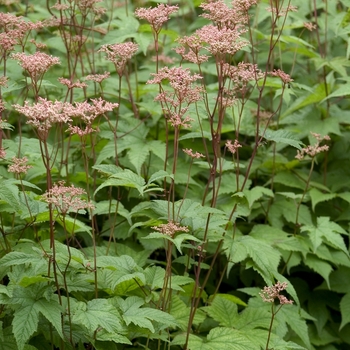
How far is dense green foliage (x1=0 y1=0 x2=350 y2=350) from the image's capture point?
10.2 ft

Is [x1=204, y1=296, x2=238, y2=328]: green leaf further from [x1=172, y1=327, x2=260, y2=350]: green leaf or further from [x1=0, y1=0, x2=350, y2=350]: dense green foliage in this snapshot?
[x1=172, y1=327, x2=260, y2=350]: green leaf

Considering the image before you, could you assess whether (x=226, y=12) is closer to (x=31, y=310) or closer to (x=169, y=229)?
(x=169, y=229)

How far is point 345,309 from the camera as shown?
4469 mm

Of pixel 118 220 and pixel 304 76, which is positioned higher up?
pixel 304 76

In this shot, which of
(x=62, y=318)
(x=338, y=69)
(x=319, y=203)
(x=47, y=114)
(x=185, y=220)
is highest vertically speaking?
(x=47, y=114)

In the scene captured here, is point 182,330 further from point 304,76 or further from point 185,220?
point 304,76

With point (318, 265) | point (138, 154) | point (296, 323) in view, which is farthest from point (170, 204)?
point (318, 265)

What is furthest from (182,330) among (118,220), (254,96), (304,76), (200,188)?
(304,76)

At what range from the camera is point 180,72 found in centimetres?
318

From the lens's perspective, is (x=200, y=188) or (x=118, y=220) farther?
(x=200, y=188)

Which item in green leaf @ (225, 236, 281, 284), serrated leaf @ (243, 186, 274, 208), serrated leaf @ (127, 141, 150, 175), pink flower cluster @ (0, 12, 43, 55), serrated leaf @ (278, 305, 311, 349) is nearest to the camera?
pink flower cluster @ (0, 12, 43, 55)

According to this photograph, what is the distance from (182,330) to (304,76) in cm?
299

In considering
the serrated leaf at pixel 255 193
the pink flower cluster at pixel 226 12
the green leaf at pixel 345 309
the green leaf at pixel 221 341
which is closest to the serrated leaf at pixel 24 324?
the green leaf at pixel 221 341

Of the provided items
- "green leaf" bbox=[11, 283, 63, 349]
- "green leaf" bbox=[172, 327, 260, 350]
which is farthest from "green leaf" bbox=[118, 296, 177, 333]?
"green leaf" bbox=[11, 283, 63, 349]
